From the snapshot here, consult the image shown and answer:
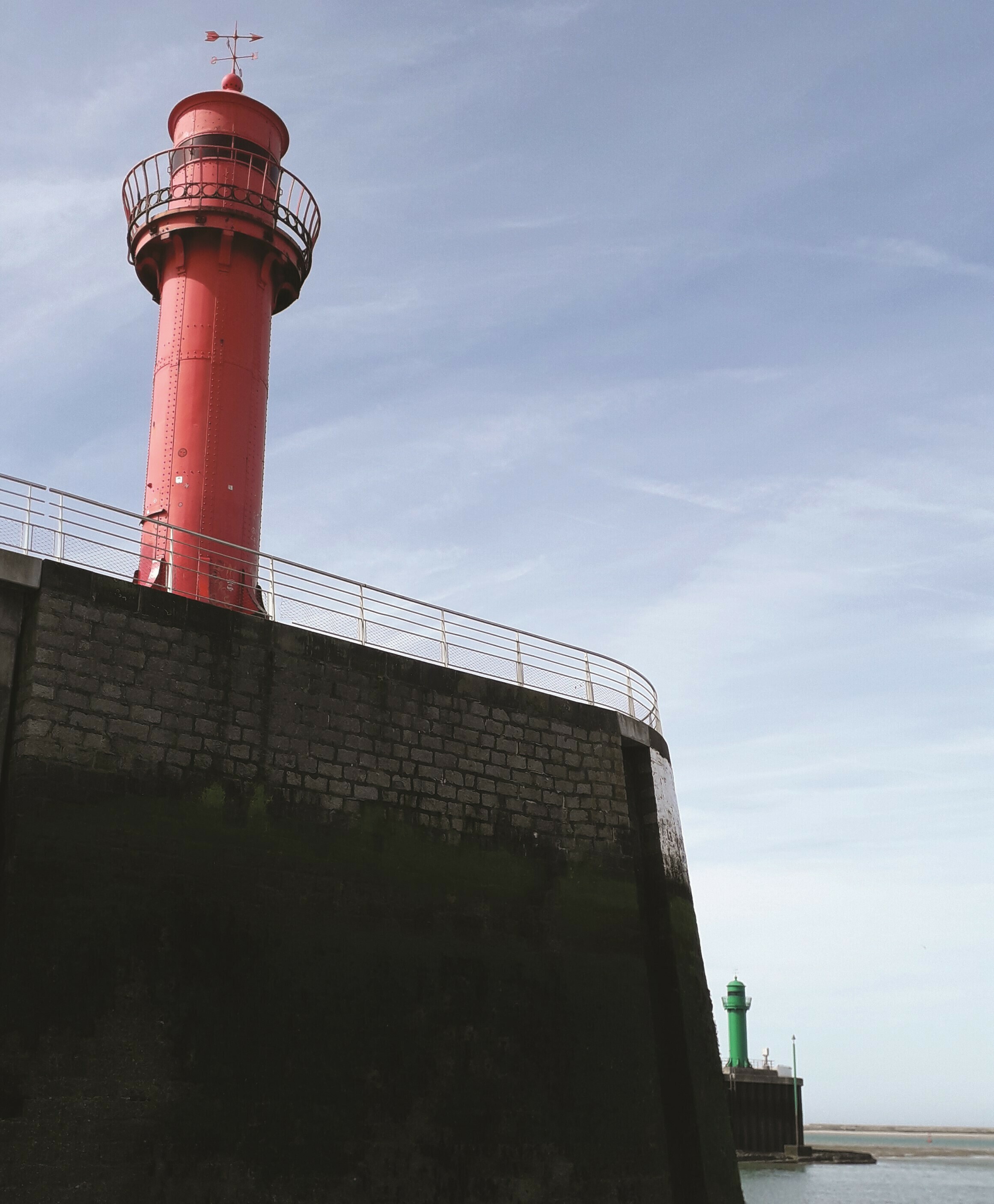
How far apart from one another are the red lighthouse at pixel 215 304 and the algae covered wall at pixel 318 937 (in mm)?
3456

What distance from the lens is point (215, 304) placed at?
16750 mm

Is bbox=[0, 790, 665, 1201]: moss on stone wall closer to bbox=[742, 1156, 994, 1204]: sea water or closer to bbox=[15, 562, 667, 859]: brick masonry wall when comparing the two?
bbox=[15, 562, 667, 859]: brick masonry wall

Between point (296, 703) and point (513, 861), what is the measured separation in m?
3.23

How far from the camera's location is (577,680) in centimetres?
1578

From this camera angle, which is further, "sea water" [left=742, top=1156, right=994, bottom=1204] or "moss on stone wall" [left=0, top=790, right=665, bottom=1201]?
"sea water" [left=742, top=1156, right=994, bottom=1204]

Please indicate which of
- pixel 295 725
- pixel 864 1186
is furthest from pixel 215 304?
pixel 864 1186

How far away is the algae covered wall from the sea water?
49.4 ft

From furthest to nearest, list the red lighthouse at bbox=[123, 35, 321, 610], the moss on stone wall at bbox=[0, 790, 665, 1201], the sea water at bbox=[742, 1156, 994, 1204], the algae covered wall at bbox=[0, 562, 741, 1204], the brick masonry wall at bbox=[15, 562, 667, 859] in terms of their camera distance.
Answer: the sea water at bbox=[742, 1156, 994, 1204] → the red lighthouse at bbox=[123, 35, 321, 610] → the brick masonry wall at bbox=[15, 562, 667, 859] → the algae covered wall at bbox=[0, 562, 741, 1204] → the moss on stone wall at bbox=[0, 790, 665, 1201]

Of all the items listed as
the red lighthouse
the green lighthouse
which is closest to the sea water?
the green lighthouse

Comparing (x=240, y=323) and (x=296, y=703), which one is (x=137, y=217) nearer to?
(x=240, y=323)

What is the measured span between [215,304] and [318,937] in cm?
920

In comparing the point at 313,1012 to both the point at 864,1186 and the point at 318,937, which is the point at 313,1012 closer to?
the point at 318,937

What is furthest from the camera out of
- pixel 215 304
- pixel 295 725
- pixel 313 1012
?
pixel 215 304

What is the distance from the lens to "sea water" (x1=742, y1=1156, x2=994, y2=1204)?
3034 cm
